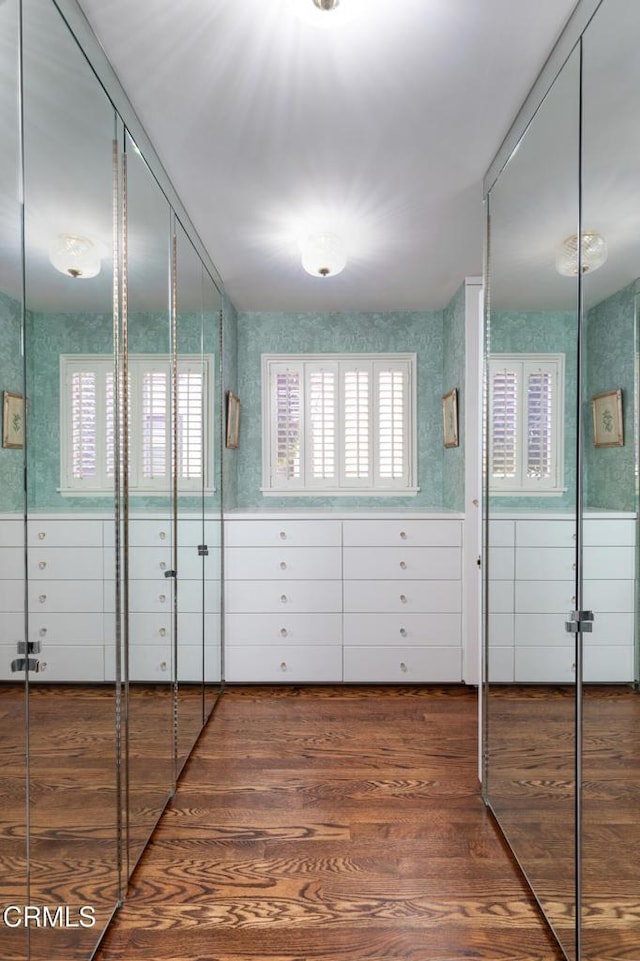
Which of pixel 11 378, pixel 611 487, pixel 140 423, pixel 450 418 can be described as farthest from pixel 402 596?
pixel 11 378

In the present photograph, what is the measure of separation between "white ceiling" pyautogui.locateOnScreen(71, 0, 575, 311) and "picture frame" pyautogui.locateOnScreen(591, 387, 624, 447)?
3.40 ft

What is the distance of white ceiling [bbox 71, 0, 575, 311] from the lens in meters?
1.50

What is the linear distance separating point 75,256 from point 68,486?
574mm

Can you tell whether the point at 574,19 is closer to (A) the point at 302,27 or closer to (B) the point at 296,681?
(A) the point at 302,27

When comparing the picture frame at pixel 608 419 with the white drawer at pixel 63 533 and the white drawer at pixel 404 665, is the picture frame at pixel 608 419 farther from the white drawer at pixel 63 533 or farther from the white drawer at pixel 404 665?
the white drawer at pixel 404 665

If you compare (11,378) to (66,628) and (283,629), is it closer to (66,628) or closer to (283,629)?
(66,628)

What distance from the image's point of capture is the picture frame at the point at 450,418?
3770 mm

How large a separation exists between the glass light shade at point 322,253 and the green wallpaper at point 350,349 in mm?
1345

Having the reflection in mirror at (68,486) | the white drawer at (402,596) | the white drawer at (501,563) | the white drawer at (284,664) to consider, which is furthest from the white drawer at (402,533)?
the reflection in mirror at (68,486)

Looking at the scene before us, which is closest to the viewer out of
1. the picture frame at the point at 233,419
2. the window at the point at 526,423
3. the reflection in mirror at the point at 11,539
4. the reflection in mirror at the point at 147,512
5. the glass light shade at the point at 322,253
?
the reflection in mirror at the point at 11,539

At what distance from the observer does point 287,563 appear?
3.61 metres

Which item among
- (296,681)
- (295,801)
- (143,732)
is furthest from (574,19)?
(296,681)

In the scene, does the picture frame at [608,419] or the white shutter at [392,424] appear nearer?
the picture frame at [608,419]

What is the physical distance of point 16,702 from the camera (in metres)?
1.12
